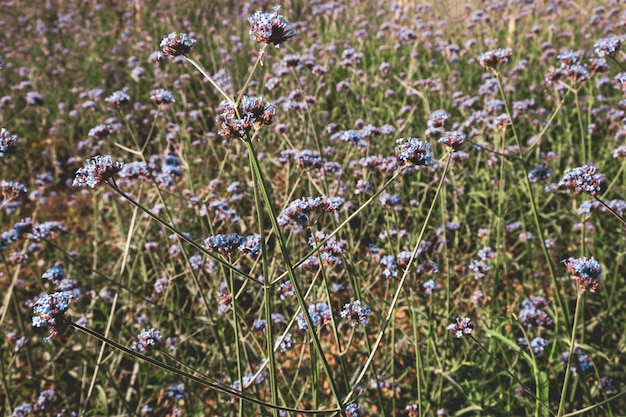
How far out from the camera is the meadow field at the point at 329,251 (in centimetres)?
160

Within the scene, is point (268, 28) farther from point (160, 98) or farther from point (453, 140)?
point (160, 98)

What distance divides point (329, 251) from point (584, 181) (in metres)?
0.87

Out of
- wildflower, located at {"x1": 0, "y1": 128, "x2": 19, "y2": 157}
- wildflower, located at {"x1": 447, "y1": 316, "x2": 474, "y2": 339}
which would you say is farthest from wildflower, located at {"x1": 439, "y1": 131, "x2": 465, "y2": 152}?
wildflower, located at {"x1": 0, "y1": 128, "x2": 19, "y2": 157}

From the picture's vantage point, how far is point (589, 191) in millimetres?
1572

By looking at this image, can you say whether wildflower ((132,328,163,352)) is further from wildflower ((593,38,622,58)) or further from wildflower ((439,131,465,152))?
wildflower ((593,38,622,58))

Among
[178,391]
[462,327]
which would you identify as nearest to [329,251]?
[462,327]

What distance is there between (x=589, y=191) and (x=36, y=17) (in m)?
9.86

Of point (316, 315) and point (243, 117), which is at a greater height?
point (243, 117)

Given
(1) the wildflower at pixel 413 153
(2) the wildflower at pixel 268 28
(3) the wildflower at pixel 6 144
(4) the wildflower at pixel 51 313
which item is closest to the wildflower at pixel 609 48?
(1) the wildflower at pixel 413 153

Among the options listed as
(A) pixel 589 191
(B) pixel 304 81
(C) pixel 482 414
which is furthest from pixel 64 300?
(B) pixel 304 81

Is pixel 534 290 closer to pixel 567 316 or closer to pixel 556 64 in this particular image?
pixel 567 316

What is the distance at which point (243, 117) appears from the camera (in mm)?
1219

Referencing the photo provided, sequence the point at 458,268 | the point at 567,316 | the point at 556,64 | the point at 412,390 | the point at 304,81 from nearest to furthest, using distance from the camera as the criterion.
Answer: the point at 567,316 → the point at 412,390 → the point at 458,268 → the point at 304,81 → the point at 556,64

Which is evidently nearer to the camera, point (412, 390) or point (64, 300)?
point (64, 300)
